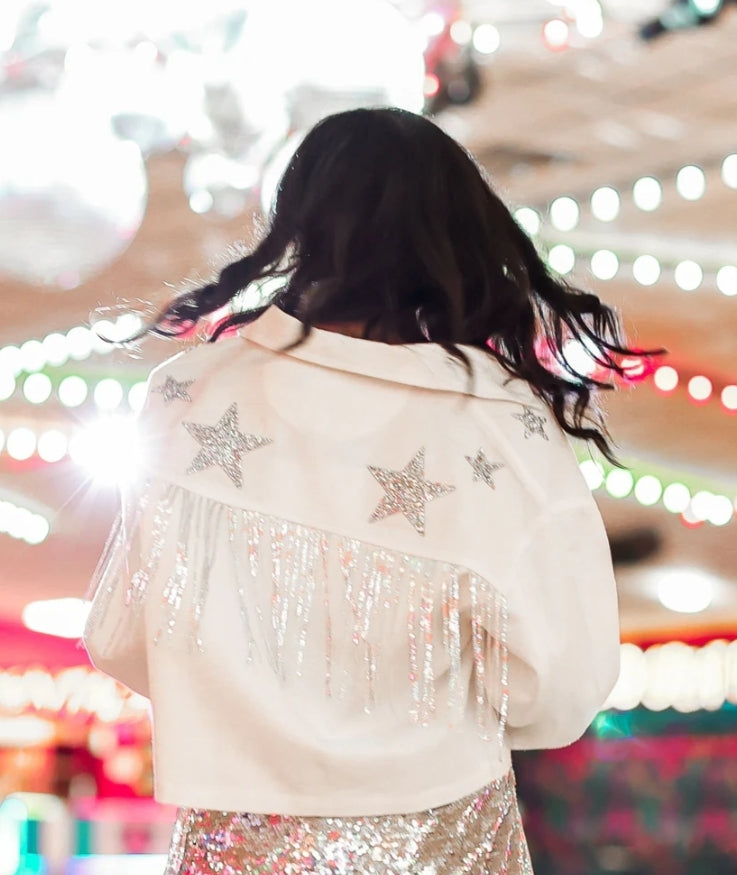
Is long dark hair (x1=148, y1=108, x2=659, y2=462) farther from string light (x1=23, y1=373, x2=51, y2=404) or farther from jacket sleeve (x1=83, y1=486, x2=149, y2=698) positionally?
string light (x1=23, y1=373, x2=51, y2=404)

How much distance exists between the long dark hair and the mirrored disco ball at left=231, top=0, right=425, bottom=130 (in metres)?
1.12

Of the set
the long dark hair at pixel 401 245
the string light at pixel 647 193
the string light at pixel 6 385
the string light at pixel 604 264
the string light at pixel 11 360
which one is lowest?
the long dark hair at pixel 401 245

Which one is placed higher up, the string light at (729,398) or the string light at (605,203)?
→ the string light at (605,203)

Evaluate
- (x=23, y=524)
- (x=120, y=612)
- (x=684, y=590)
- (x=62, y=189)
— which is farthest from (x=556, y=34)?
(x=120, y=612)

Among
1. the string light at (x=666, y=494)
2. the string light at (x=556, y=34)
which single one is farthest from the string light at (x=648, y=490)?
the string light at (x=556, y=34)

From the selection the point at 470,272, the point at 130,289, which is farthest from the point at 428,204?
the point at 130,289

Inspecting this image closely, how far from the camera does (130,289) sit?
2174mm

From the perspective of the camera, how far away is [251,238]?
7.16 ft

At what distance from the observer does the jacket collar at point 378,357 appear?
0.93 m

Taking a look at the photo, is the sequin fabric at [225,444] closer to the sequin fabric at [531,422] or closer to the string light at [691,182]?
the sequin fabric at [531,422]

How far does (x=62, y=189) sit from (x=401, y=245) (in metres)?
1.26

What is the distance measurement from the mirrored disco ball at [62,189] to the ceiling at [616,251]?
4 cm

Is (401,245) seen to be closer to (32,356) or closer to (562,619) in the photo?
(562,619)

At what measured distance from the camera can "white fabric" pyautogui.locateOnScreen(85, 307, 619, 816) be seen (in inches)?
36.3
